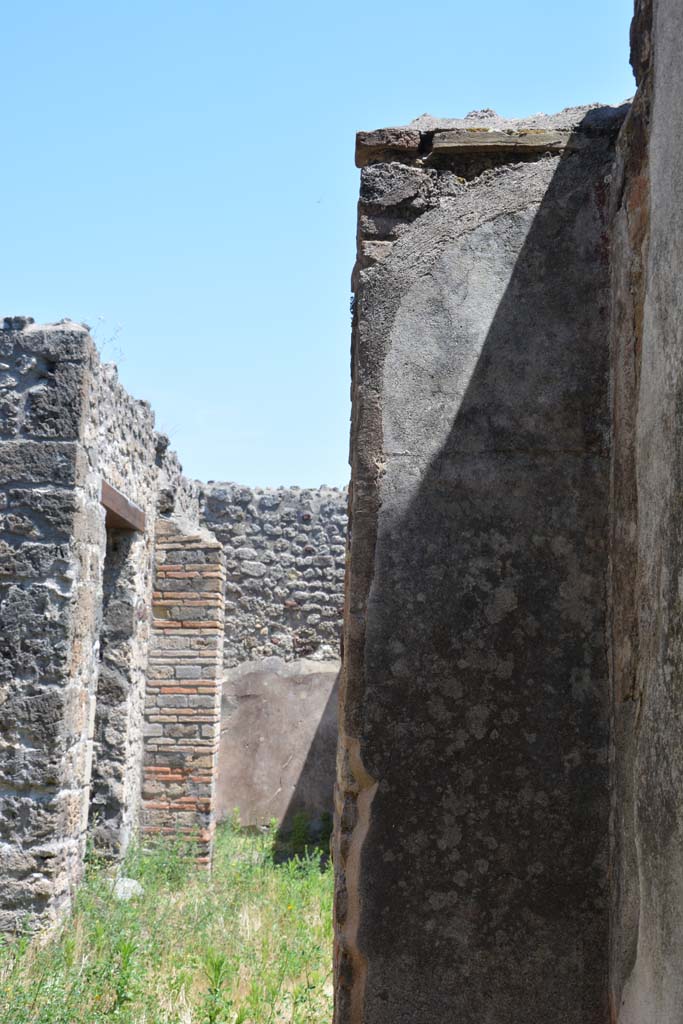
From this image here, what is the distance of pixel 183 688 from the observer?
8.01 meters

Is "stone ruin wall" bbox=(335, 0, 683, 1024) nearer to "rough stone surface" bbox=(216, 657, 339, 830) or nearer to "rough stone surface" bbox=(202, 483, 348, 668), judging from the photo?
"rough stone surface" bbox=(216, 657, 339, 830)

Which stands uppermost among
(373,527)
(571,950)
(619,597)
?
(373,527)

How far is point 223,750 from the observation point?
9805 mm

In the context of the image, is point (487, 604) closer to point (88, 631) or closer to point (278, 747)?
point (88, 631)

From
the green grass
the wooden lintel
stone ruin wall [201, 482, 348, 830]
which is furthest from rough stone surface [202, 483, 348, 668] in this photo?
the green grass

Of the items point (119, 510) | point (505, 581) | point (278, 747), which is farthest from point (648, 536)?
point (278, 747)

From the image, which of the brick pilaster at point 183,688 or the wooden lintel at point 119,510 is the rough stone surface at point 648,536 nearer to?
the wooden lintel at point 119,510

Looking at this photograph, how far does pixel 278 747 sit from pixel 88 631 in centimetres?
413

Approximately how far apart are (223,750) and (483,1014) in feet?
25.9

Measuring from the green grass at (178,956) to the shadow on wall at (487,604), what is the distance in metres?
2.64

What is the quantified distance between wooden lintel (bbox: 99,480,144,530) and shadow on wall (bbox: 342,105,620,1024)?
4.25m

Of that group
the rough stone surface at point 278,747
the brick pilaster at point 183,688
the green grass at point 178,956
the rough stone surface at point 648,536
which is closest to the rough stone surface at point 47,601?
the green grass at point 178,956

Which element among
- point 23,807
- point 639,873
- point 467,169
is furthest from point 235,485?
point 639,873

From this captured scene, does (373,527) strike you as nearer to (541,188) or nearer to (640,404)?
(640,404)
